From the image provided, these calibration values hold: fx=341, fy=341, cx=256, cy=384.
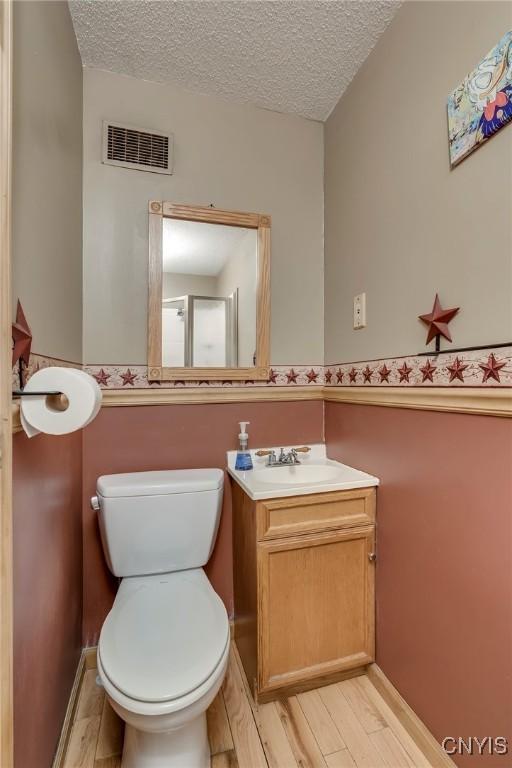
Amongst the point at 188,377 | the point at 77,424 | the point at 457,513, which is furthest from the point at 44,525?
the point at 457,513

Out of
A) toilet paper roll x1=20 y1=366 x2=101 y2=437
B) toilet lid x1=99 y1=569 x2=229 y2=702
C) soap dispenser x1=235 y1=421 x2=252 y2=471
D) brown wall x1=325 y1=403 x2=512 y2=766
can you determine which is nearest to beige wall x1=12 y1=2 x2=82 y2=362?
toilet paper roll x1=20 y1=366 x2=101 y2=437

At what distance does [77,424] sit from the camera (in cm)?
75

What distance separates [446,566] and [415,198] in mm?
1140

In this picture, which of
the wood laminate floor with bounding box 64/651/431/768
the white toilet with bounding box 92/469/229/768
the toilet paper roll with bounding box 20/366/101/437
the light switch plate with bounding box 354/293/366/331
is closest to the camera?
the toilet paper roll with bounding box 20/366/101/437

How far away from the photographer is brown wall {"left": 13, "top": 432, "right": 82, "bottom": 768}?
75 cm

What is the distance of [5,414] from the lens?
2.07 ft

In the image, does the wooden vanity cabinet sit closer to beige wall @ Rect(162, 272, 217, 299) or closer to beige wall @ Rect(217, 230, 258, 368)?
beige wall @ Rect(217, 230, 258, 368)

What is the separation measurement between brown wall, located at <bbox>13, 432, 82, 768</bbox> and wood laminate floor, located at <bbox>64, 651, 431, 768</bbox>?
0.43 feet

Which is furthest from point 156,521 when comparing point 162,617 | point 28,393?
point 28,393

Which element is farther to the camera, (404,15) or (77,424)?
(404,15)

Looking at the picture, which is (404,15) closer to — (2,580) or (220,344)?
(220,344)

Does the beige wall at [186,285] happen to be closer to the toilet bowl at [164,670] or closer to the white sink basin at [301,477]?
the white sink basin at [301,477]

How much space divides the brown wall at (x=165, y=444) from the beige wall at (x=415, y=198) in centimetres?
48

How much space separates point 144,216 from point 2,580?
4.42 feet
